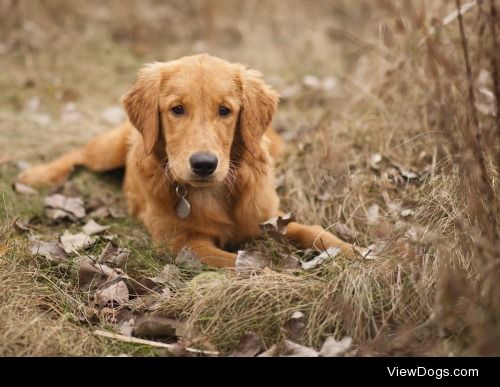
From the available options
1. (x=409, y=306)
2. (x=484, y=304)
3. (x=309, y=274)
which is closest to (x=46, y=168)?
(x=309, y=274)

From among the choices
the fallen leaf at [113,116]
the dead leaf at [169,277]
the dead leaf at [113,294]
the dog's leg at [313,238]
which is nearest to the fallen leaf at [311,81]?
the fallen leaf at [113,116]

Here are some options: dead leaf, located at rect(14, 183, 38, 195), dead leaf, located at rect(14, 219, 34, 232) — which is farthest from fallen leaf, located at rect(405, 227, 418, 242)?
dead leaf, located at rect(14, 183, 38, 195)

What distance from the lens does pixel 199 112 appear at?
12.7 feet

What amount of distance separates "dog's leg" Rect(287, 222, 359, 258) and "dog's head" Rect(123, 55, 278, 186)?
548mm


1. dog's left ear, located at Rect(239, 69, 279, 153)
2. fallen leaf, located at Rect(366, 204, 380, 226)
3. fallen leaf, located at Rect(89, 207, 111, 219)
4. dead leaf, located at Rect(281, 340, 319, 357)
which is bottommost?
fallen leaf, located at Rect(89, 207, 111, 219)

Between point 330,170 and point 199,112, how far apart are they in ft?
3.95

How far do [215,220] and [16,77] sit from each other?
13.5 ft

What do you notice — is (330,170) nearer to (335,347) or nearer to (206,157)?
(206,157)

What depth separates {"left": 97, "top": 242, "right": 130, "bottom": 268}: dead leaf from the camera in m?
3.73

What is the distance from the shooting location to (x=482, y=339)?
2.52 metres

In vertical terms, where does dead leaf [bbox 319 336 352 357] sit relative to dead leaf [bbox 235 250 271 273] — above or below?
below

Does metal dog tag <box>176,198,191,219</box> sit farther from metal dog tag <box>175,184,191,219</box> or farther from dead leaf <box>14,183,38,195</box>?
dead leaf <box>14,183,38,195</box>

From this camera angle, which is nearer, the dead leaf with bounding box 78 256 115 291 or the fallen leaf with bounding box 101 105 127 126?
the dead leaf with bounding box 78 256 115 291
